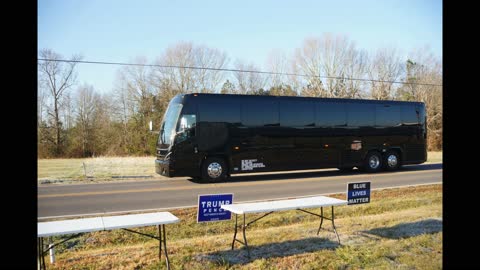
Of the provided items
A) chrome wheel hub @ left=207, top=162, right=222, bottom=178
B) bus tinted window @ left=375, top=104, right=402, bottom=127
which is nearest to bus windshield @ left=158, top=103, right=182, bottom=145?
chrome wheel hub @ left=207, top=162, right=222, bottom=178

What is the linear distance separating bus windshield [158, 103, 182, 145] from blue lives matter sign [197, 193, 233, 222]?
29.2ft

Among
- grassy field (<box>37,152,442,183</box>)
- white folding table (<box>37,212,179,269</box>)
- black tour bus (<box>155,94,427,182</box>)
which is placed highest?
black tour bus (<box>155,94,427,182</box>)

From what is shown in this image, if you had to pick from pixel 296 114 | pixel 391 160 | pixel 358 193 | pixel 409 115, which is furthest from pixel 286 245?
pixel 409 115

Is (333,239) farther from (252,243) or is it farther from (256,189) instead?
(256,189)

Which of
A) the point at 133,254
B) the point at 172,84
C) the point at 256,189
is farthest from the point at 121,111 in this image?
the point at 133,254

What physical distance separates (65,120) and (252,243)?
2462cm

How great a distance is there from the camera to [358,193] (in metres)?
6.61

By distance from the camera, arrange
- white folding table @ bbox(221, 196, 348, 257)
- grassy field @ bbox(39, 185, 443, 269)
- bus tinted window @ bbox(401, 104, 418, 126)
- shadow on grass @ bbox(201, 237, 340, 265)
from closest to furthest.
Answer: grassy field @ bbox(39, 185, 443, 269), shadow on grass @ bbox(201, 237, 340, 265), white folding table @ bbox(221, 196, 348, 257), bus tinted window @ bbox(401, 104, 418, 126)

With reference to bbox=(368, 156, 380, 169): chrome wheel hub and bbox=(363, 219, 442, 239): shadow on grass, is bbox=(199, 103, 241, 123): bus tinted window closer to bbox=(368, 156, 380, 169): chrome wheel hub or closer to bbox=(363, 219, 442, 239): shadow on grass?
bbox=(368, 156, 380, 169): chrome wheel hub

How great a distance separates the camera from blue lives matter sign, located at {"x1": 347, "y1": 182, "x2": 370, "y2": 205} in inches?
257

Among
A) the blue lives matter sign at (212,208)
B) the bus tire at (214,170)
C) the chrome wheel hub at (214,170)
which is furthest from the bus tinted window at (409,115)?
the blue lives matter sign at (212,208)

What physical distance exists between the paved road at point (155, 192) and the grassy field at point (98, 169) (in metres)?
1.83

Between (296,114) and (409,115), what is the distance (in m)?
6.45

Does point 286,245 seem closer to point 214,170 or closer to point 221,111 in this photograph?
point 214,170
